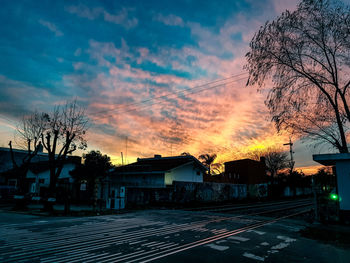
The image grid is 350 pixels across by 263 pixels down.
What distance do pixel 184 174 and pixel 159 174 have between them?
440cm

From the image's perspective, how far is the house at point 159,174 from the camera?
29.7 metres

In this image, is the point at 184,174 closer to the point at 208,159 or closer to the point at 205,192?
the point at 205,192

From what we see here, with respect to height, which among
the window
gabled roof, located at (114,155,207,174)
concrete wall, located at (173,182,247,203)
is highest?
gabled roof, located at (114,155,207,174)

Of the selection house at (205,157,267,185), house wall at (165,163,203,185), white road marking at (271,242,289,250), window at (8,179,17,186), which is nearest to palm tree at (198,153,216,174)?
house at (205,157,267,185)

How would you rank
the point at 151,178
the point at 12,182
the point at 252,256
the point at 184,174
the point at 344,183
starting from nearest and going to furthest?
the point at 252,256, the point at 344,183, the point at 151,178, the point at 184,174, the point at 12,182

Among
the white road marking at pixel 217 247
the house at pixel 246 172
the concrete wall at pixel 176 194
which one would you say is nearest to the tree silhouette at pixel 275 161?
the house at pixel 246 172

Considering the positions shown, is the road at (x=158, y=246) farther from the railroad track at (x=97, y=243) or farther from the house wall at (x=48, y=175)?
the house wall at (x=48, y=175)

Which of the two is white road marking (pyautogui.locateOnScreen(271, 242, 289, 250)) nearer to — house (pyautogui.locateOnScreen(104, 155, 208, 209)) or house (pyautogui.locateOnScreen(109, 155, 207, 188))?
house (pyautogui.locateOnScreen(104, 155, 208, 209))

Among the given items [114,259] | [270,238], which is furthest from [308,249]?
[114,259]

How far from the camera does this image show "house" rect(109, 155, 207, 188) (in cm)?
2970

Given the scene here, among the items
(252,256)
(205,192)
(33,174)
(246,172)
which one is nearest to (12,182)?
(33,174)

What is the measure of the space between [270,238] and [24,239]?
9186 millimetres

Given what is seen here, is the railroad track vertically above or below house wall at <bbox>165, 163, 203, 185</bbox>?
below

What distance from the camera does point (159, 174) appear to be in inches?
1177
